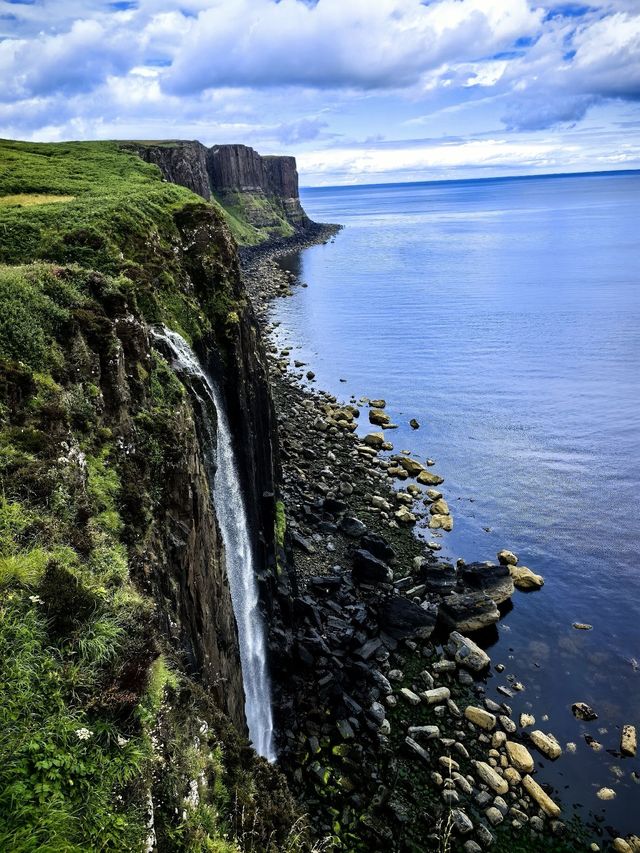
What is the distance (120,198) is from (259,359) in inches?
387

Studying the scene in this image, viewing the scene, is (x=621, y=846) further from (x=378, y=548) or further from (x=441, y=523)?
(x=441, y=523)

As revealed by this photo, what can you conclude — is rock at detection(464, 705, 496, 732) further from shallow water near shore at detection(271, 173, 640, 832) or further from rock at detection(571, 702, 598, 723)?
rock at detection(571, 702, 598, 723)

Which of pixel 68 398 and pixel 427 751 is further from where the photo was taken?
pixel 427 751

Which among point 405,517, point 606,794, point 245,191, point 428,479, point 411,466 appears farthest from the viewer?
point 245,191

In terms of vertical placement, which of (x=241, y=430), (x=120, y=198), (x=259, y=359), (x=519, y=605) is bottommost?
(x=519, y=605)

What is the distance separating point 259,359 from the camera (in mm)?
29391

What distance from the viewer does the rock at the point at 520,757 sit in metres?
21.5

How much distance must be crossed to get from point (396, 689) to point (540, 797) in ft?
21.8

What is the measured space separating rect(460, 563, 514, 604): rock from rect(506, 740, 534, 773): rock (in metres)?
8.81

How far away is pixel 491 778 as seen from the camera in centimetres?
2089

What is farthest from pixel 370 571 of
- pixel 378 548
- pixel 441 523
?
pixel 441 523

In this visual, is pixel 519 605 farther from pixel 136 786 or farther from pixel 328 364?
pixel 328 364

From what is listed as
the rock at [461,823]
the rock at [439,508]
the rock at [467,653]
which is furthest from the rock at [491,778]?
the rock at [439,508]

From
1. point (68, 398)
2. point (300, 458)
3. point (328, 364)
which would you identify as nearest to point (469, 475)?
point (300, 458)
